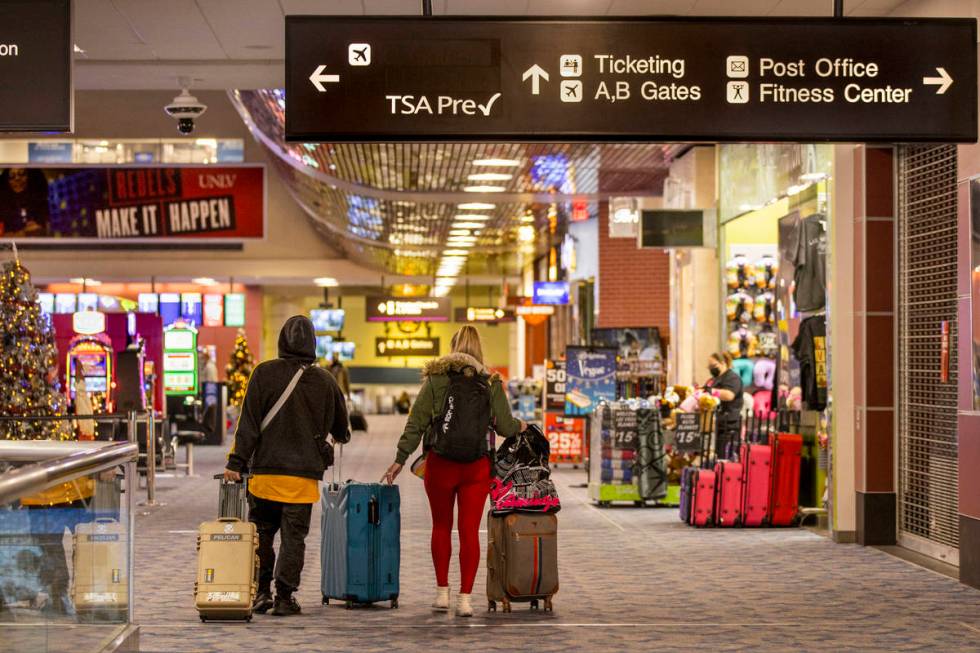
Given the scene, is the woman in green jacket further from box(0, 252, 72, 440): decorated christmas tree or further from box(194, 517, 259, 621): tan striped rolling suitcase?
box(0, 252, 72, 440): decorated christmas tree

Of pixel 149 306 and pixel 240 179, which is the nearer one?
pixel 240 179

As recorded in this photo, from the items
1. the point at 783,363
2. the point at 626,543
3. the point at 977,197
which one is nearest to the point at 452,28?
the point at 977,197

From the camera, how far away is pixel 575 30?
22.0 feet

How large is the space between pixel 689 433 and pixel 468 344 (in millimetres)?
6859

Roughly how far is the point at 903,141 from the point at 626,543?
5.79 m

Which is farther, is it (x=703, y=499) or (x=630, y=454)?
(x=630, y=454)

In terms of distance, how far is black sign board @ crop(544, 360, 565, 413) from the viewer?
20.8 m

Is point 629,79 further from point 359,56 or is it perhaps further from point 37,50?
point 37,50

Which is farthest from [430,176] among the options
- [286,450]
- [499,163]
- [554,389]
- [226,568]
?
[226,568]

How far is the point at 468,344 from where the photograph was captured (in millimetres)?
8383

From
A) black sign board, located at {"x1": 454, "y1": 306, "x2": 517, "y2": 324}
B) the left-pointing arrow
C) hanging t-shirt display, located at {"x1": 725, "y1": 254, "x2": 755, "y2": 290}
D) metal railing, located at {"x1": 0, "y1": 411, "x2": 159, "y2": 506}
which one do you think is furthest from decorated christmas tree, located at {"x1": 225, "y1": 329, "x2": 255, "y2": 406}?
the left-pointing arrow

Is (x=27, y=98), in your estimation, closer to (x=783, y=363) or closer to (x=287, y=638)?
(x=287, y=638)

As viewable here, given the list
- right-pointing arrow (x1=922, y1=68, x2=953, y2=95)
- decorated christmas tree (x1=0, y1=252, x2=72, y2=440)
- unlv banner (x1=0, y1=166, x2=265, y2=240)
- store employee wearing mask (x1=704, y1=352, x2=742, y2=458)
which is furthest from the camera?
unlv banner (x1=0, y1=166, x2=265, y2=240)

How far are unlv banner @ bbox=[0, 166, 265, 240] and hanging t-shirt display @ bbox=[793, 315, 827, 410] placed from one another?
12.7 metres
